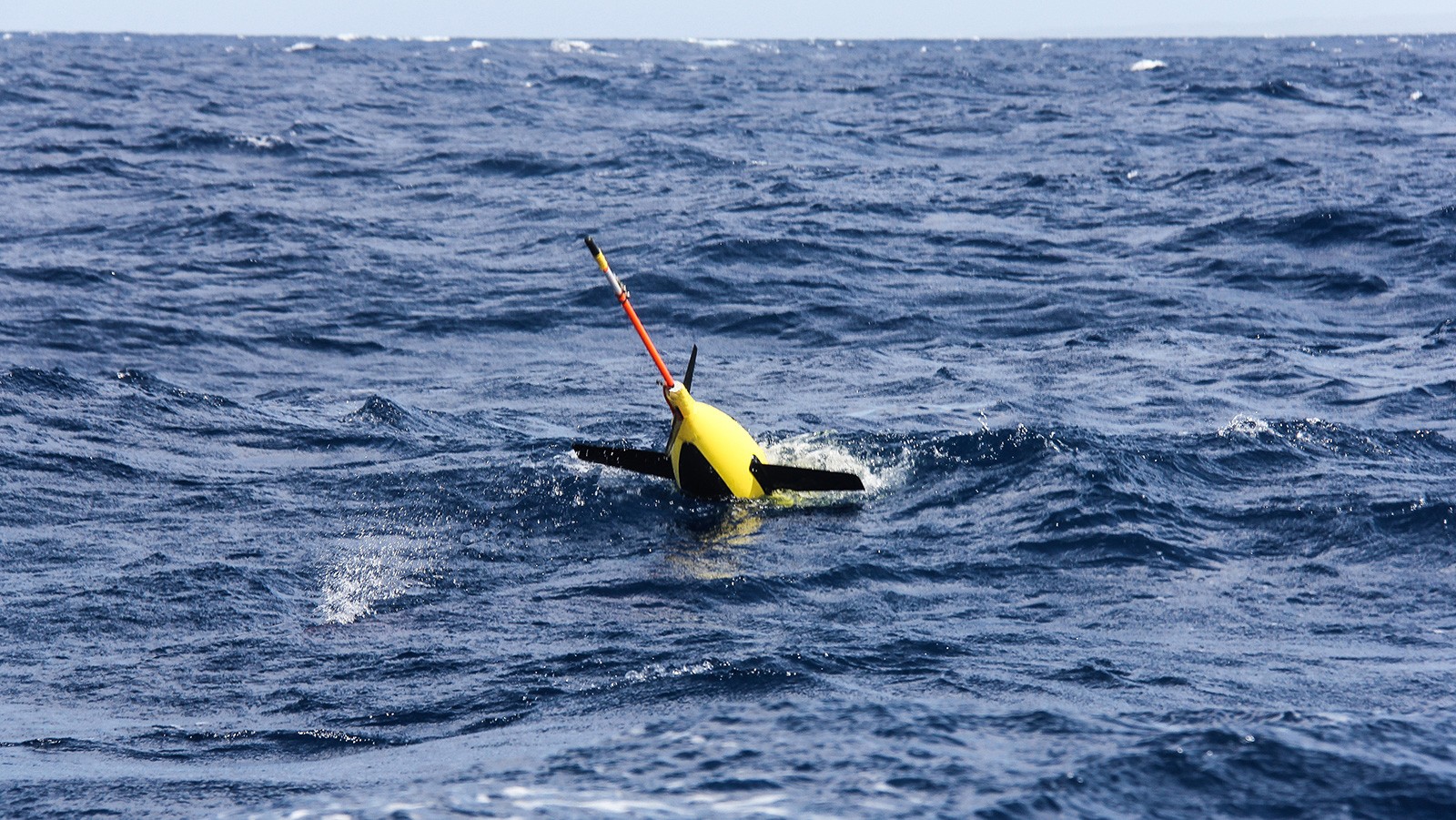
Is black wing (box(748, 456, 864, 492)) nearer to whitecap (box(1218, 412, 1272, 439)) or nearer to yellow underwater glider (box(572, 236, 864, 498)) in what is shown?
yellow underwater glider (box(572, 236, 864, 498))

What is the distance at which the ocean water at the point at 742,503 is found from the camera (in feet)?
19.9

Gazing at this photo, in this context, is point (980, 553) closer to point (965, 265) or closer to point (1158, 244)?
point (965, 265)

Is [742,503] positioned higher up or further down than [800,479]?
further down

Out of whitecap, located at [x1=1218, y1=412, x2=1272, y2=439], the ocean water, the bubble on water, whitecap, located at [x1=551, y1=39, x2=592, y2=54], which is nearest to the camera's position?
the ocean water

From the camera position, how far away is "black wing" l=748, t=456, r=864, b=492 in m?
10.0

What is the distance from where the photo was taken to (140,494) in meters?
10.9

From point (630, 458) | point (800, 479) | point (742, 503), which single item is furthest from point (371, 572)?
point (800, 479)

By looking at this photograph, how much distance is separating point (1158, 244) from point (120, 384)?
1438cm

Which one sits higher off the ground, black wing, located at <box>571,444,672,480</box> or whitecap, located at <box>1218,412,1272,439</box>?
whitecap, located at <box>1218,412,1272,439</box>

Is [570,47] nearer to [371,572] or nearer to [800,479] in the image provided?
[800,479]

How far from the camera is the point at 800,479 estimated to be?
33.2 ft

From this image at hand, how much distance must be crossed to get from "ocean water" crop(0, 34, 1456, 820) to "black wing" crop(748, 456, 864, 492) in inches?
8.5

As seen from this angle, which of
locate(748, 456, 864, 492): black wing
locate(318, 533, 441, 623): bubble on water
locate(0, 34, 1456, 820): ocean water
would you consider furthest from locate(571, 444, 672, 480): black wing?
locate(318, 533, 441, 623): bubble on water

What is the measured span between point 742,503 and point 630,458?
965 mm
